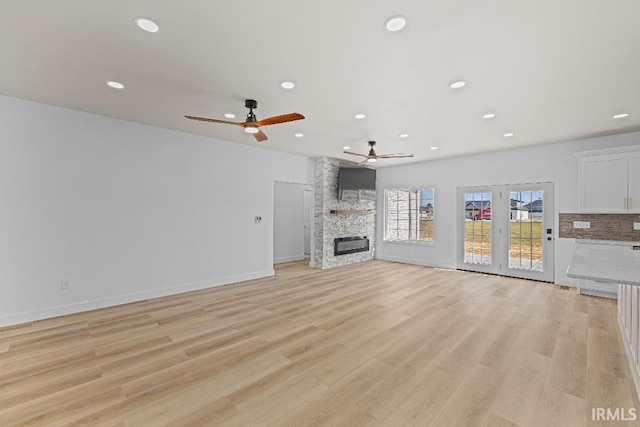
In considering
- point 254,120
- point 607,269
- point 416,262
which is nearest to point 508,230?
point 416,262

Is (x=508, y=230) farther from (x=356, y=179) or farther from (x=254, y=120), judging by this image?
(x=254, y=120)

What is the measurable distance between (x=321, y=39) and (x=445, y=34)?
101 centimetres

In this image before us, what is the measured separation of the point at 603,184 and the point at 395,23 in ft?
17.1

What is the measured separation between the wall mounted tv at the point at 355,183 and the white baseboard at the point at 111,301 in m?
3.23

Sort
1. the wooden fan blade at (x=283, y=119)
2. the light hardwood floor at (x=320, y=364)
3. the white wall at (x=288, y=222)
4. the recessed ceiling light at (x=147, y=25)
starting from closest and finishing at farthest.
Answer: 1. the light hardwood floor at (x=320, y=364)
2. the recessed ceiling light at (x=147, y=25)
3. the wooden fan blade at (x=283, y=119)
4. the white wall at (x=288, y=222)

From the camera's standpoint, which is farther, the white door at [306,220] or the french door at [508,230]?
the white door at [306,220]

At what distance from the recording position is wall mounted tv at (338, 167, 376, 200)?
292 inches

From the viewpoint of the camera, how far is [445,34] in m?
2.23

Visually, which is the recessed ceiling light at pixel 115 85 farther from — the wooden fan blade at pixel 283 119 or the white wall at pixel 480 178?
the white wall at pixel 480 178

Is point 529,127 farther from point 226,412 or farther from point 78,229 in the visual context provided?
point 78,229

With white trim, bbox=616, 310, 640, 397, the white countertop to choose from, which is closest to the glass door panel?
white trim, bbox=616, 310, 640, 397

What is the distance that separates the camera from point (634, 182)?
179 inches

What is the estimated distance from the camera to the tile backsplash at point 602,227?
187 inches

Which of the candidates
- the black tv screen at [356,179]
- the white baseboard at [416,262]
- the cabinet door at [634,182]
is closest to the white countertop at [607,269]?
the cabinet door at [634,182]
